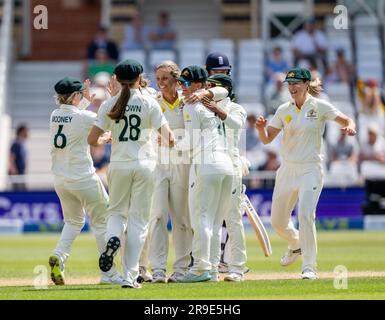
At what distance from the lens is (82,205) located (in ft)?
38.1

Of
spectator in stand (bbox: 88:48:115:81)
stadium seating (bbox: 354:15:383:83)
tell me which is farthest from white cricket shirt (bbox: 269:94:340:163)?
stadium seating (bbox: 354:15:383:83)

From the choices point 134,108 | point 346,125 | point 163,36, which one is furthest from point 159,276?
point 163,36

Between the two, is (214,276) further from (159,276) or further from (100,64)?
(100,64)

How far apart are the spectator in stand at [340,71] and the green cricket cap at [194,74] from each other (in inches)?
543

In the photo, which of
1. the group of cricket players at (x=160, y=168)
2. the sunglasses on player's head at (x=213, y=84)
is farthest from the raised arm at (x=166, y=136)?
the sunglasses on player's head at (x=213, y=84)

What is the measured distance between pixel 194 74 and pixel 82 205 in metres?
1.68

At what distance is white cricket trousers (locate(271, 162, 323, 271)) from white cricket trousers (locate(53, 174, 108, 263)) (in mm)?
1842

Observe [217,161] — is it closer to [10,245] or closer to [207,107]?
[207,107]

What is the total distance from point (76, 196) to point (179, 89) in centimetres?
170

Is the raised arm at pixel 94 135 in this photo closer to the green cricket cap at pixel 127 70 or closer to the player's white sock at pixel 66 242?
the green cricket cap at pixel 127 70

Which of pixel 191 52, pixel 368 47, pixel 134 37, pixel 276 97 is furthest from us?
pixel 368 47

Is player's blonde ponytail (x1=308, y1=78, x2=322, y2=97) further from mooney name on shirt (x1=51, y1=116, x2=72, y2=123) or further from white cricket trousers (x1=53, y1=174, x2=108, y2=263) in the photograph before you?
mooney name on shirt (x1=51, y1=116, x2=72, y2=123)

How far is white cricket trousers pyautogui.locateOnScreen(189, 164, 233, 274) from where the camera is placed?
442 inches

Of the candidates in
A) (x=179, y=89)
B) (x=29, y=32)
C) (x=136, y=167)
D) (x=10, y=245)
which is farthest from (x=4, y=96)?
(x=136, y=167)
